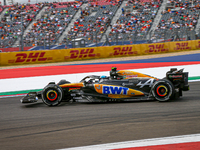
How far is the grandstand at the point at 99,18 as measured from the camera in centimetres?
3122

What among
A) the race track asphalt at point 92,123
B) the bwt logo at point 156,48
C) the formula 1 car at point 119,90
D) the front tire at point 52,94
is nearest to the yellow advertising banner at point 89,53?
the bwt logo at point 156,48

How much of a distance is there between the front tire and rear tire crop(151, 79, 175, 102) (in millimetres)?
2313

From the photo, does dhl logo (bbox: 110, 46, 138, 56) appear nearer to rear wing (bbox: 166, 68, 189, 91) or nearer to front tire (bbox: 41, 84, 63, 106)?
rear wing (bbox: 166, 68, 189, 91)

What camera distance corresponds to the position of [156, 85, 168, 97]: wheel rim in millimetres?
6875

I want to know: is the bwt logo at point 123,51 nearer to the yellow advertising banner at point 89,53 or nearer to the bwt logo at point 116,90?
the yellow advertising banner at point 89,53

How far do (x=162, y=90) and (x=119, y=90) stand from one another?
1.04 meters

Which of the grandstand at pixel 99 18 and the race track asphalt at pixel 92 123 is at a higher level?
the grandstand at pixel 99 18

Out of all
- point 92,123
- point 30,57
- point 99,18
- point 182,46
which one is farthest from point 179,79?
point 99,18

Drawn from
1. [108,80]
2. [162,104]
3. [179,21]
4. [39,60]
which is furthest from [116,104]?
[179,21]

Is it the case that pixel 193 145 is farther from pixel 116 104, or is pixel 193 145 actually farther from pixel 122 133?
pixel 116 104

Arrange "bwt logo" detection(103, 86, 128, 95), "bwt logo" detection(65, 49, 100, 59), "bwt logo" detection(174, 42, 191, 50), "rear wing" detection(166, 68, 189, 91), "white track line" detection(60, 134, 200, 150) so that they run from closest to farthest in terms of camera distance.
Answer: "white track line" detection(60, 134, 200, 150) < "bwt logo" detection(103, 86, 128, 95) < "rear wing" detection(166, 68, 189, 91) < "bwt logo" detection(65, 49, 100, 59) < "bwt logo" detection(174, 42, 191, 50)

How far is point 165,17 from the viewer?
32.7m

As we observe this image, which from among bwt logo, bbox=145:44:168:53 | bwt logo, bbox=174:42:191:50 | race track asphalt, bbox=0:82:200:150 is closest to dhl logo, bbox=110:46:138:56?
bwt logo, bbox=145:44:168:53

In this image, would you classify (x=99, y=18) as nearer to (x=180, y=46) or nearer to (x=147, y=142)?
(x=180, y=46)
